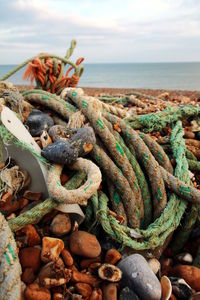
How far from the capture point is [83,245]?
1.64 metres

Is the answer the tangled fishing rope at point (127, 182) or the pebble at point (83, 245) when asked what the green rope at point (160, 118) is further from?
the pebble at point (83, 245)

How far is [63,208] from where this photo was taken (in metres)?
1.75

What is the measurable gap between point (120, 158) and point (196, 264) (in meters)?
0.93

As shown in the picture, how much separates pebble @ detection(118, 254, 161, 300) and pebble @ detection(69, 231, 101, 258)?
0.17m

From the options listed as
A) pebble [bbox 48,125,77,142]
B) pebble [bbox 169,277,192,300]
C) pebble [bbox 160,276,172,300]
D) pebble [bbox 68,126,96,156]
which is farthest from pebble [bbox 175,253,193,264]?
pebble [bbox 48,125,77,142]

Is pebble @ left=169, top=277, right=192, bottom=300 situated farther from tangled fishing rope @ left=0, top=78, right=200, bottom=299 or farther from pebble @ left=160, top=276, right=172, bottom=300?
tangled fishing rope @ left=0, top=78, right=200, bottom=299

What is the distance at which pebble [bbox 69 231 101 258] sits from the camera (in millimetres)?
1637

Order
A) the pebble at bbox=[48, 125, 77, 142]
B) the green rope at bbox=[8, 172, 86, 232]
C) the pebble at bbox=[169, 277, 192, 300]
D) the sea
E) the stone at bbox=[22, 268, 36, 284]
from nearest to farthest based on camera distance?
the stone at bbox=[22, 268, 36, 284], the green rope at bbox=[8, 172, 86, 232], the pebble at bbox=[169, 277, 192, 300], the pebble at bbox=[48, 125, 77, 142], the sea

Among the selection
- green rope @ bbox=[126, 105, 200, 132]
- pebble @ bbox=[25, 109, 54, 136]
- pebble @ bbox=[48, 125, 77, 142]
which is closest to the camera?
pebble @ bbox=[48, 125, 77, 142]

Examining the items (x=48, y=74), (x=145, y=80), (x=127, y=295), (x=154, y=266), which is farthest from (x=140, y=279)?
(x=145, y=80)

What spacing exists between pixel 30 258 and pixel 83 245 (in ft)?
0.96

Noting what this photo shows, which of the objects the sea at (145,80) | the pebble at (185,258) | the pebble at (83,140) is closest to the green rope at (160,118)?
the pebble at (83,140)

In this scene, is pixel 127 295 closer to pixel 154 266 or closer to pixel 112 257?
pixel 112 257

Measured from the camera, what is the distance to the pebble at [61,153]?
1.76m
